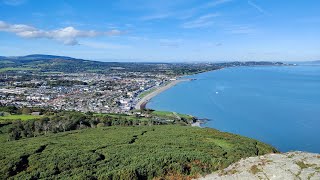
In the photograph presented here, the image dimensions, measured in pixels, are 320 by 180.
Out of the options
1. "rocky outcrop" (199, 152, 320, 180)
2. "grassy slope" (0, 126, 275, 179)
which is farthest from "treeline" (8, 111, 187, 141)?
"rocky outcrop" (199, 152, 320, 180)

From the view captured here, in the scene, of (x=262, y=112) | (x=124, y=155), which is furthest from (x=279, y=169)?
(x=262, y=112)

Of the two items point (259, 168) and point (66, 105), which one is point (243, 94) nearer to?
point (66, 105)

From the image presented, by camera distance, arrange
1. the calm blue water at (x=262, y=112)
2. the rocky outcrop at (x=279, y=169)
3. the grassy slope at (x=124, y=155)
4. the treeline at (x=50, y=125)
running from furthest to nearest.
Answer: the calm blue water at (x=262, y=112) < the treeline at (x=50, y=125) < the grassy slope at (x=124, y=155) < the rocky outcrop at (x=279, y=169)

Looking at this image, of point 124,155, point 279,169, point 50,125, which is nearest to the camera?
point 279,169

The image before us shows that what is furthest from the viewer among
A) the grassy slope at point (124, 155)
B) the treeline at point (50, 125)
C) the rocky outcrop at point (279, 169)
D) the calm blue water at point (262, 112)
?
the calm blue water at point (262, 112)

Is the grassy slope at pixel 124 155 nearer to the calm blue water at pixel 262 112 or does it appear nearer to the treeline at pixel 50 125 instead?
the treeline at pixel 50 125

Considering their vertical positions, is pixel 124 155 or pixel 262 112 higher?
pixel 124 155

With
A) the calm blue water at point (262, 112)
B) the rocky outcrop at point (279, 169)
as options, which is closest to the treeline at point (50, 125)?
the calm blue water at point (262, 112)

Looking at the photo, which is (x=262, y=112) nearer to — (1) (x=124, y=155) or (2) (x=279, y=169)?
(1) (x=124, y=155)
